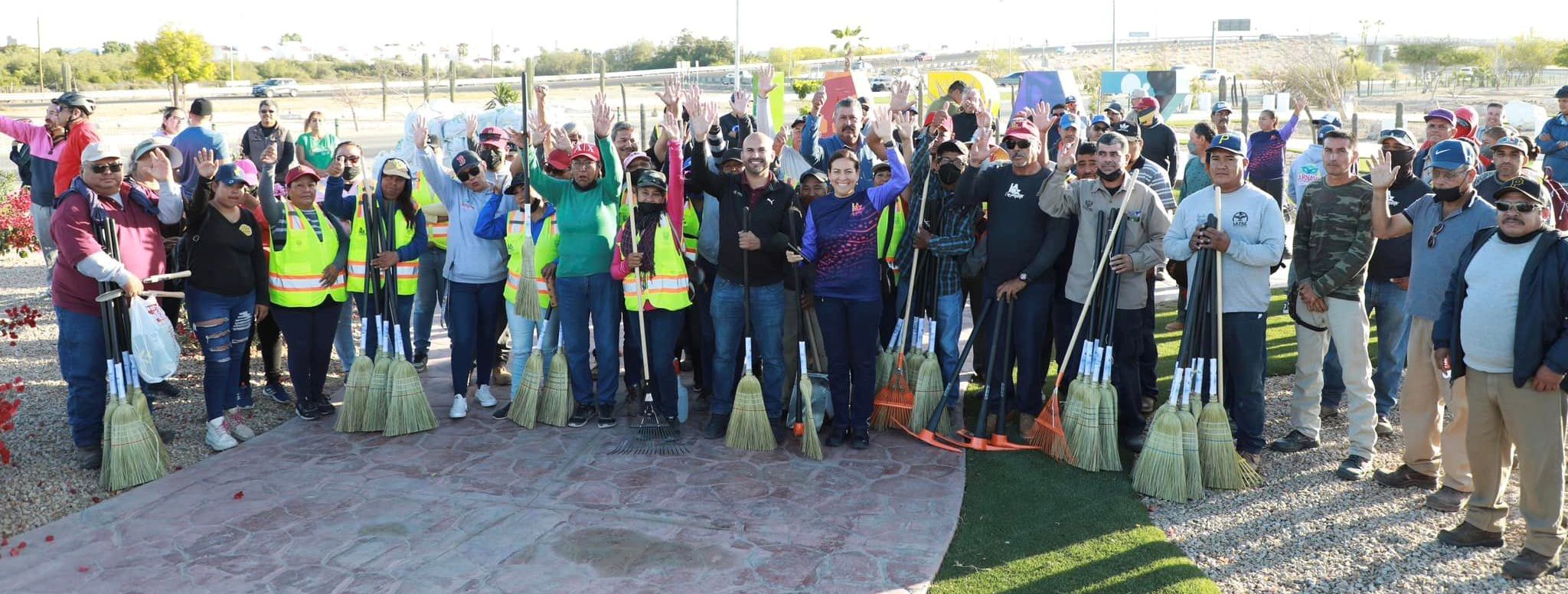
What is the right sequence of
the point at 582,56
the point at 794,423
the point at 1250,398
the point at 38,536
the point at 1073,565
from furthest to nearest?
the point at 582,56, the point at 794,423, the point at 1250,398, the point at 38,536, the point at 1073,565

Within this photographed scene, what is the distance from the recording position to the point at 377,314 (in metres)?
7.42

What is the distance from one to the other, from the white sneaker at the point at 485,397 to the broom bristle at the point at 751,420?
1.96m

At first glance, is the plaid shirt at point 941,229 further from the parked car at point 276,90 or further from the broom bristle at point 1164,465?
the parked car at point 276,90

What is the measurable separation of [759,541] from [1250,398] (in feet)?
10.1

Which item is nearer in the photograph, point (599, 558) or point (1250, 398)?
point (599, 558)

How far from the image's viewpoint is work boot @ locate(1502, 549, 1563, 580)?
4.95 m

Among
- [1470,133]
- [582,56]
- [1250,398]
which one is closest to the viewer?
[1250,398]

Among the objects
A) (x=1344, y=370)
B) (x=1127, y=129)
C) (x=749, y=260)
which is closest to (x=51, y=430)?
(x=749, y=260)

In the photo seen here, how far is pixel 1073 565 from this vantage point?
204 inches

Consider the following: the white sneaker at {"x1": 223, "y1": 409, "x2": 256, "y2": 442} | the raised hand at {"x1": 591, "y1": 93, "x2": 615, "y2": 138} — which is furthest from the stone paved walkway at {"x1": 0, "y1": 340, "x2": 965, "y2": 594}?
the raised hand at {"x1": 591, "y1": 93, "x2": 615, "y2": 138}

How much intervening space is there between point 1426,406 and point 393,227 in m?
6.35

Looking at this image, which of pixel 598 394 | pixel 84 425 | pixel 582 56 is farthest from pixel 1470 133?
pixel 582 56

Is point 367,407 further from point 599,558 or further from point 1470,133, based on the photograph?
point 1470,133

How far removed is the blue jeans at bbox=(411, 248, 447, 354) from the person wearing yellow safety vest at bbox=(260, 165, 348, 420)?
0.90 metres
